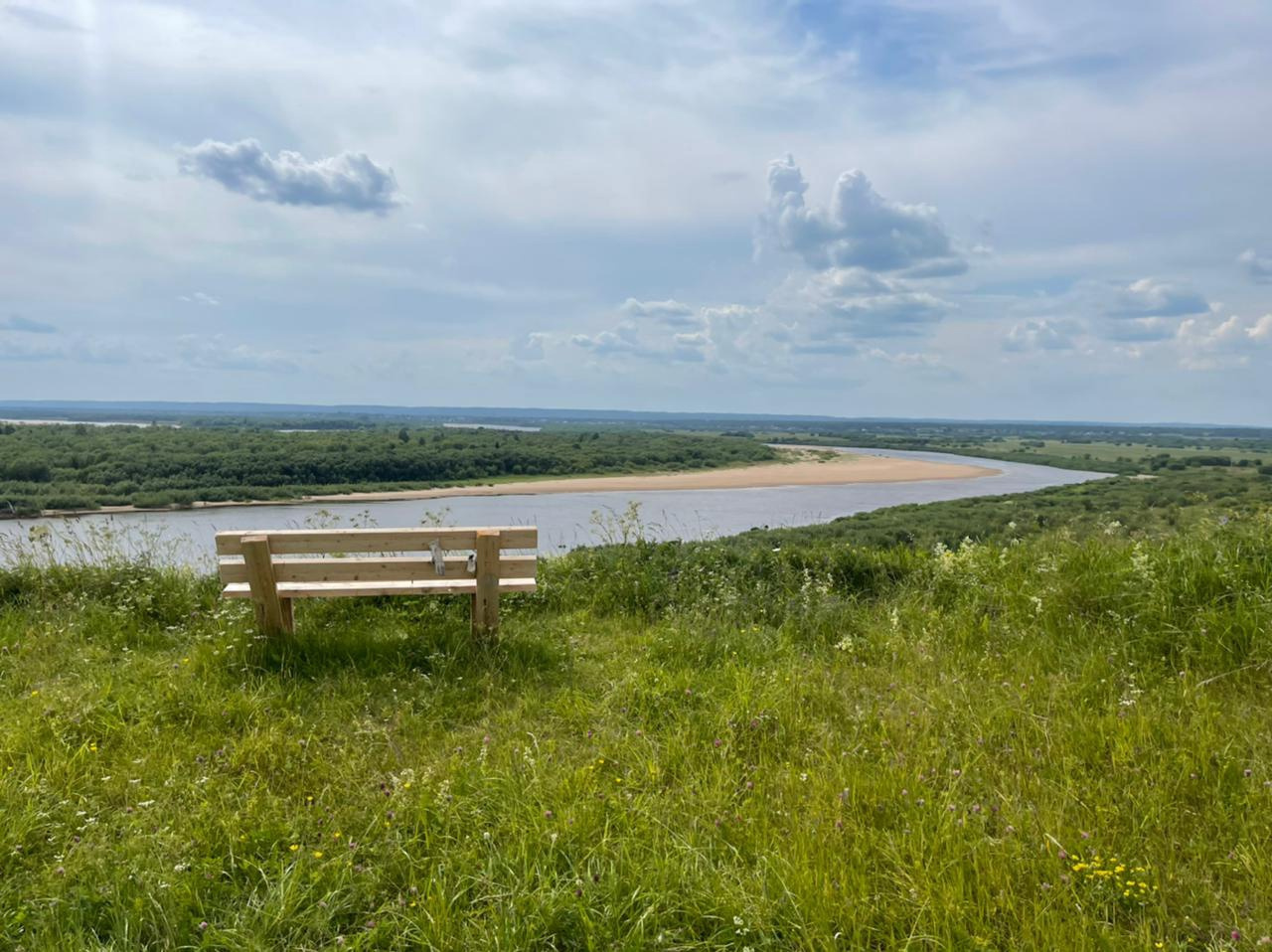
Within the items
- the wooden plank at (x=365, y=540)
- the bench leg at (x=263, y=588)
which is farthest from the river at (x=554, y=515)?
the bench leg at (x=263, y=588)

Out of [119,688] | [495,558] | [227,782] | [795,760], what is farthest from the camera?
[495,558]

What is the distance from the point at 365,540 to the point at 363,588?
387mm

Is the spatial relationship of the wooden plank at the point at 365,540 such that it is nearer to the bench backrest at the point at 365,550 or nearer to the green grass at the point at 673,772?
the bench backrest at the point at 365,550

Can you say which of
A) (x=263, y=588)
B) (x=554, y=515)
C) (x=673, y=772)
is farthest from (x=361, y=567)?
(x=554, y=515)

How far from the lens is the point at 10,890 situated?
→ 2.27 metres

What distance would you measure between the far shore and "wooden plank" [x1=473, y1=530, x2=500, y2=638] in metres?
21.1

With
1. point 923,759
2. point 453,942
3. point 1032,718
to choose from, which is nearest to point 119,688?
point 453,942

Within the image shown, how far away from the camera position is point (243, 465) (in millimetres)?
33312

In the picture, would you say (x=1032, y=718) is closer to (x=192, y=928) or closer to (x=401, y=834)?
(x=401, y=834)

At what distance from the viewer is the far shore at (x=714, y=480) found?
32.4m

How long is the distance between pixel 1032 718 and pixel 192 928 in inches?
131

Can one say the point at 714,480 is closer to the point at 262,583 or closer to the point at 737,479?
the point at 737,479

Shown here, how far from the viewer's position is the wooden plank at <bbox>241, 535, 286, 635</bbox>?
167 inches

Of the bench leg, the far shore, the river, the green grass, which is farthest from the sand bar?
the green grass
